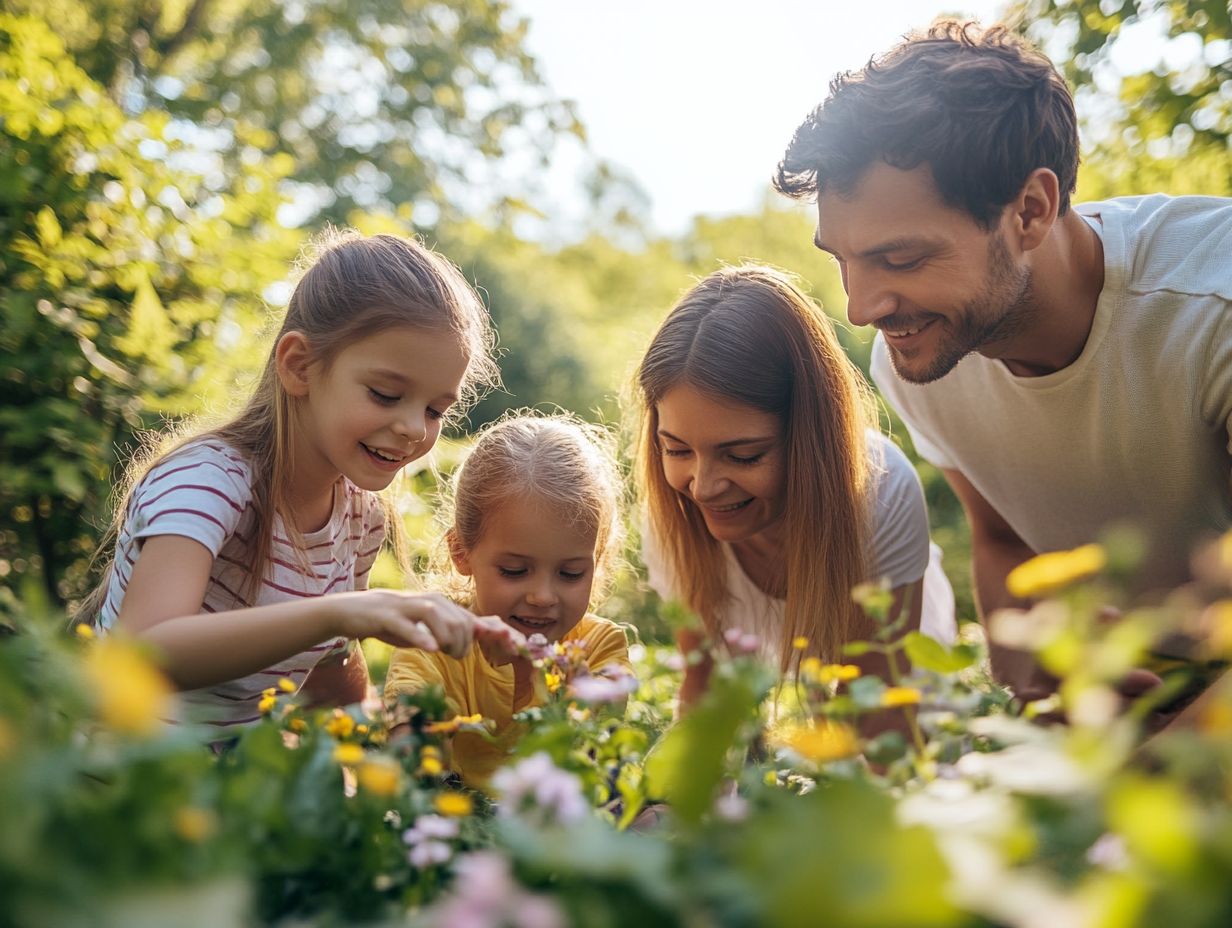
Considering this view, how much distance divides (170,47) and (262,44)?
3.44 ft

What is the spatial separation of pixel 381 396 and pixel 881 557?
1.26 metres

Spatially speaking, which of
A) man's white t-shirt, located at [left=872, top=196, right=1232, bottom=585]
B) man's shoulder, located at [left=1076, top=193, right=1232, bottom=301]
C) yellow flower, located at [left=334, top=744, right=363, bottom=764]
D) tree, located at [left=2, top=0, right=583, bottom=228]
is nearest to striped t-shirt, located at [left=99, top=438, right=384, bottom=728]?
yellow flower, located at [left=334, top=744, right=363, bottom=764]

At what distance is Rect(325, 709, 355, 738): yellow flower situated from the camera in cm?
108

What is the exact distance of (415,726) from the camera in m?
1.12

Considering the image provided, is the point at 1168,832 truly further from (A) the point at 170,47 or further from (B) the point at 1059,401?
(A) the point at 170,47

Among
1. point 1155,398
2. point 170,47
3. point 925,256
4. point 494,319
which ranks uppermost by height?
point 170,47

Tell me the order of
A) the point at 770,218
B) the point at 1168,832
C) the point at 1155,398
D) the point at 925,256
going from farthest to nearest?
the point at 770,218, the point at 1155,398, the point at 925,256, the point at 1168,832

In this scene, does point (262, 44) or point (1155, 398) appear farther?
point (262, 44)

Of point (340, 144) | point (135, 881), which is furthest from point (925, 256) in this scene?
point (340, 144)

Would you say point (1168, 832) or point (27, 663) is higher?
point (27, 663)

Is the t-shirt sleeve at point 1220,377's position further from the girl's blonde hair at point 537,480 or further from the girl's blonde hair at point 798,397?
the girl's blonde hair at point 537,480

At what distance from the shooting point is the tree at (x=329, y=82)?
27.3 feet

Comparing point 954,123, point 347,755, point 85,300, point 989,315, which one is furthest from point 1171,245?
point 85,300

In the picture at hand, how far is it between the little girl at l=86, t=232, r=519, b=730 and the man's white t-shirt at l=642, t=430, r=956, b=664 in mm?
842
